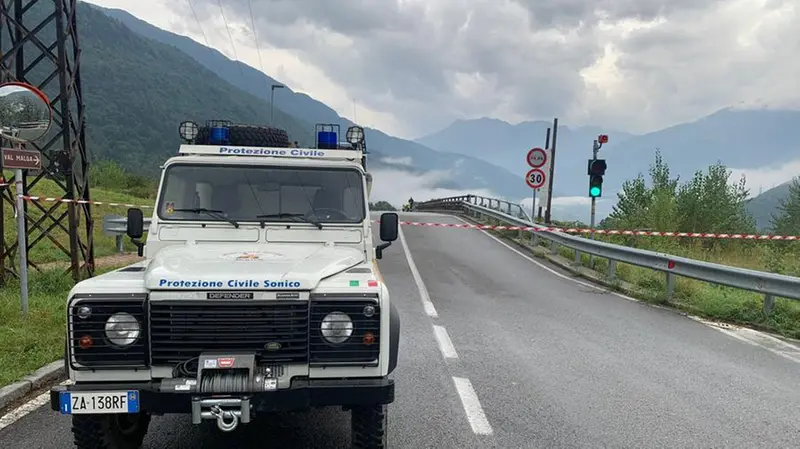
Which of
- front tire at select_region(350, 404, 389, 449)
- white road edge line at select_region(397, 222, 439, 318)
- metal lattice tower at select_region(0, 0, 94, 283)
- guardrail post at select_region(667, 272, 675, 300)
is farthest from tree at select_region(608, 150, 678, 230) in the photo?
front tire at select_region(350, 404, 389, 449)

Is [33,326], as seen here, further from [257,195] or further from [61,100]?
[61,100]

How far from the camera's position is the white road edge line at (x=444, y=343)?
6.68 m

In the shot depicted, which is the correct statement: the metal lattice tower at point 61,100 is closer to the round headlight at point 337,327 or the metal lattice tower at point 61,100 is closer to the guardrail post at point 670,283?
the round headlight at point 337,327

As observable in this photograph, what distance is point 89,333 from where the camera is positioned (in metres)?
3.47

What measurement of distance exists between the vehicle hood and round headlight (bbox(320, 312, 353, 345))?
0.22 meters

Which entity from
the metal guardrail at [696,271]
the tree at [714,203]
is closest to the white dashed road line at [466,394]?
the metal guardrail at [696,271]

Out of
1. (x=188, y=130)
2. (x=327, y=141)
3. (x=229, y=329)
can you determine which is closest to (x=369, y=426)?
(x=229, y=329)

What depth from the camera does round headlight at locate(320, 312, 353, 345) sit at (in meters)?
3.58

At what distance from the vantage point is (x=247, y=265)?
13.1 ft

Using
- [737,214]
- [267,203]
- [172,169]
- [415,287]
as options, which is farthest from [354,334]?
[737,214]

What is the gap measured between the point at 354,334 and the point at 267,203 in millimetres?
1966

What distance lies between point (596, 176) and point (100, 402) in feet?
44.2

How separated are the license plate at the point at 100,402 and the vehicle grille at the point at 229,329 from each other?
0.81ft

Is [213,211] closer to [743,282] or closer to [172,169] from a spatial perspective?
[172,169]
